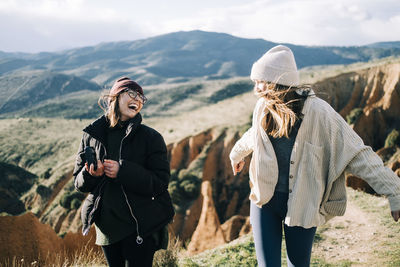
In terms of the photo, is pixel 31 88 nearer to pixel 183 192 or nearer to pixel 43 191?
pixel 43 191

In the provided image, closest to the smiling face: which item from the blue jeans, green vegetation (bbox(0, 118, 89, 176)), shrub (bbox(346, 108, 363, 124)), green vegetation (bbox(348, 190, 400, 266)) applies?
the blue jeans

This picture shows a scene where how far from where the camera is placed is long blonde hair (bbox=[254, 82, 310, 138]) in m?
2.44

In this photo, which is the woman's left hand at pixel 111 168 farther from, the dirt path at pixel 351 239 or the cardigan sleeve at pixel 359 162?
the dirt path at pixel 351 239

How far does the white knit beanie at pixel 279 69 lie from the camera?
2.51m

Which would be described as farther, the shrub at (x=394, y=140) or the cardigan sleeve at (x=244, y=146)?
the shrub at (x=394, y=140)

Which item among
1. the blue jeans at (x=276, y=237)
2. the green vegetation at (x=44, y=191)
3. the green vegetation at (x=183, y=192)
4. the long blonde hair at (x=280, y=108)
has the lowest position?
the green vegetation at (x=44, y=191)

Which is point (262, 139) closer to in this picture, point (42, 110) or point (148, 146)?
point (148, 146)

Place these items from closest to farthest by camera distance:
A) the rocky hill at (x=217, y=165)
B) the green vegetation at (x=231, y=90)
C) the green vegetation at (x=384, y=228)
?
the green vegetation at (x=384, y=228) → the rocky hill at (x=217, y=165) → the green vegetation at (x=231, y=90)

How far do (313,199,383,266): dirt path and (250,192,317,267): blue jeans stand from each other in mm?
2877

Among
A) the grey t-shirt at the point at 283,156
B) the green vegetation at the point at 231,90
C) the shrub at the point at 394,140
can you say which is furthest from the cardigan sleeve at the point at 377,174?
the green vegetation at the point at 231,90

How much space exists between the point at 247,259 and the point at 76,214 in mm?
17956

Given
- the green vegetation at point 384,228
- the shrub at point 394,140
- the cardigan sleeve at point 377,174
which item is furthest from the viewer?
the shrub at point 394,140

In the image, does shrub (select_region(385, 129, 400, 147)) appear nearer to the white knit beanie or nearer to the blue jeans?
the blue jeans

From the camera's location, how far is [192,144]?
23844 mm
